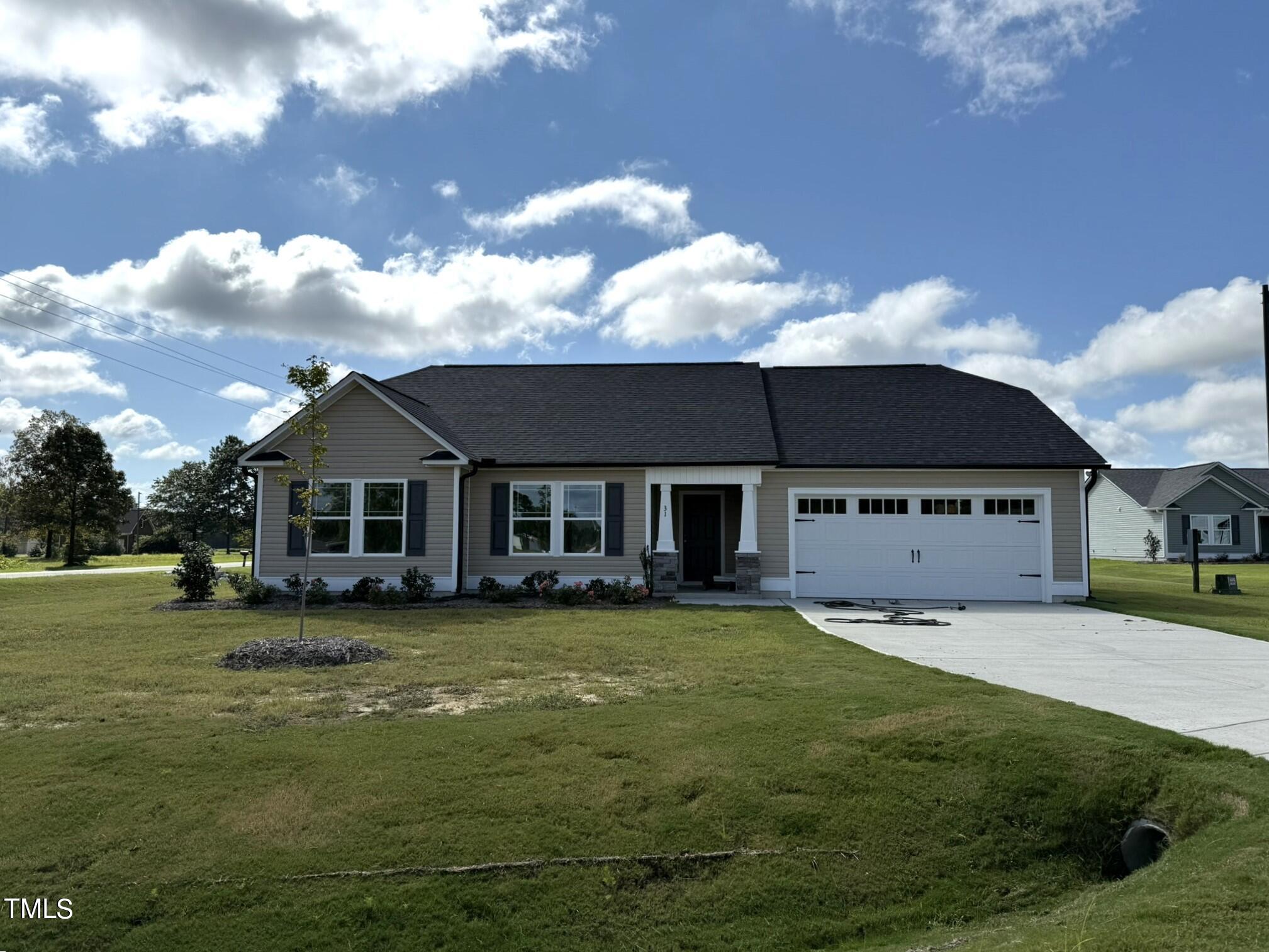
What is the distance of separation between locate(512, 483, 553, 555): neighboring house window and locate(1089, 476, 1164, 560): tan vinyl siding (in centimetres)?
3424

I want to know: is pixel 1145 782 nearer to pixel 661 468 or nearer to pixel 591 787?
pixel 591 787

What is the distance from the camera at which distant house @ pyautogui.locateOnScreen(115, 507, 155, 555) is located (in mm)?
70438

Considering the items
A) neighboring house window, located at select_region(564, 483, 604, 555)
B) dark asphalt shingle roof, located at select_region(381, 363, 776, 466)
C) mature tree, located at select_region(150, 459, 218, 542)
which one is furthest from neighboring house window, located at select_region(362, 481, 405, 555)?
mature tree, located at select_region(150, 459, 218, 542)

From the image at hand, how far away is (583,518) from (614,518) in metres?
0.73

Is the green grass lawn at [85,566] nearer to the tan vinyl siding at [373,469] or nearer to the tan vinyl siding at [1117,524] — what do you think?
the tan vinyl siding at [373,469]

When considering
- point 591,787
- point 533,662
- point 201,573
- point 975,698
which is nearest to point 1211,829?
point 975,698

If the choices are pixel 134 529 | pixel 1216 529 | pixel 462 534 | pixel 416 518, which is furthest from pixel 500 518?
pixel 134 529

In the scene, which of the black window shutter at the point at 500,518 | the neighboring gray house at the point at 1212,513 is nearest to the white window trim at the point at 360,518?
the black window shutter at the point at 500,518

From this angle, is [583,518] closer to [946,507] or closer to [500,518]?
[500,518]

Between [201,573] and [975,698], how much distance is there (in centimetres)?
1529

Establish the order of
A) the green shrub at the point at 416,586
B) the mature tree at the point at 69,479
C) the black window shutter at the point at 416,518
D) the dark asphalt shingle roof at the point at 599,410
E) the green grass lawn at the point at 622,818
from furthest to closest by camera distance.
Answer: the mature tree at the point at 69,479 < the dark asphalt shingle roof at the point at 599,410 < the black window shutter at the point at 416,518 < the green shrub at the point at 416,586 < the green grass lawn at the point at 622,818

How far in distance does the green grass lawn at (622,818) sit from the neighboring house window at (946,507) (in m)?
11.2

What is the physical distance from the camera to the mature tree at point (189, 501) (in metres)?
65.4

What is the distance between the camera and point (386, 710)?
7.12m
